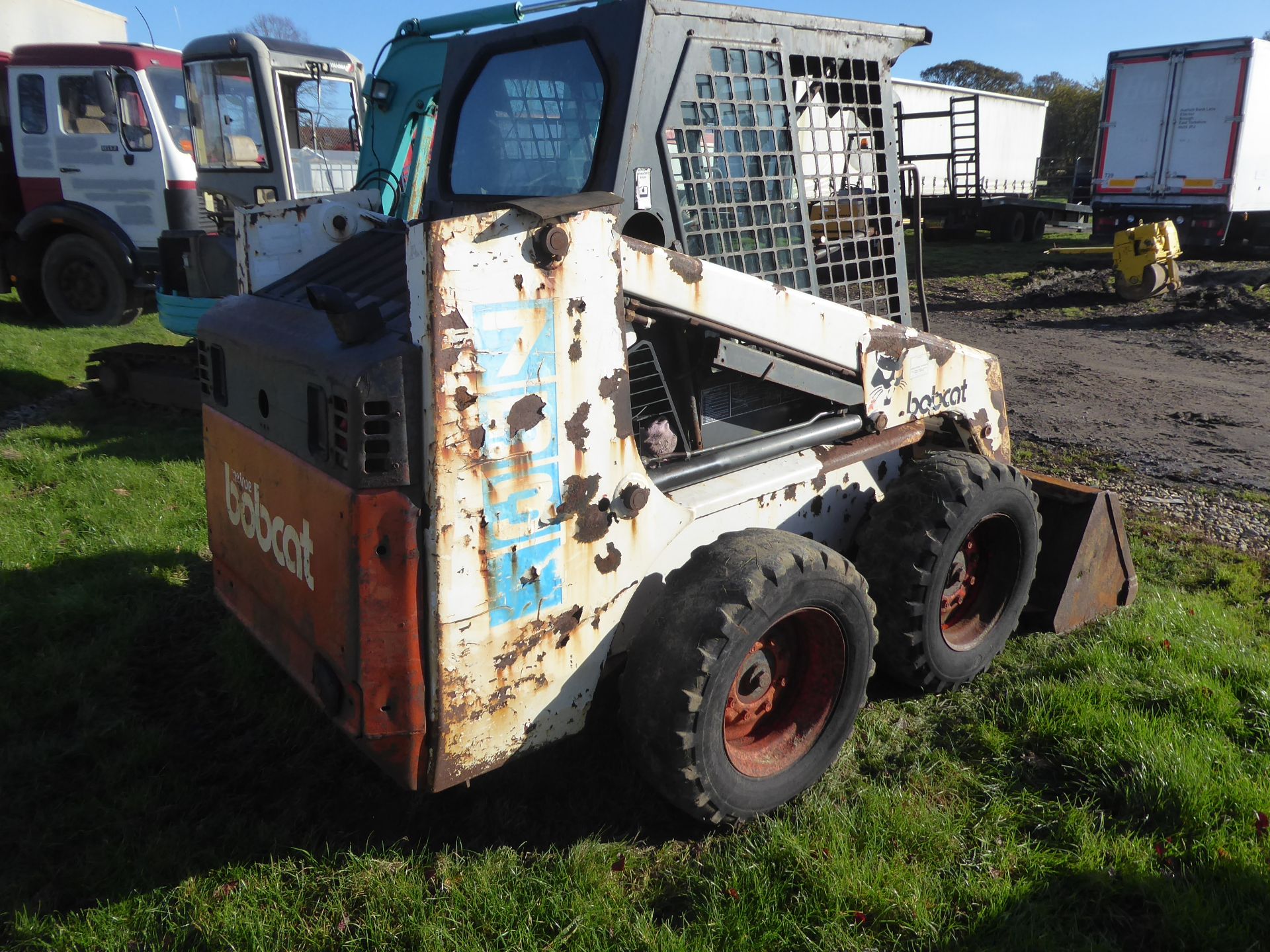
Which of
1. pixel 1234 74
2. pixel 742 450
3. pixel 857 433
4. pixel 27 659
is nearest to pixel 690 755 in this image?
pixel 742 450

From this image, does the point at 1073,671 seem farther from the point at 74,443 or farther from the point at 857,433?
the point at 74,443

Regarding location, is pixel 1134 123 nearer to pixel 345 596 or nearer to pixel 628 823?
pixel 628 823

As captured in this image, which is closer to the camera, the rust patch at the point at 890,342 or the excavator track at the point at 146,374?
the rust patch at the point at 890,342

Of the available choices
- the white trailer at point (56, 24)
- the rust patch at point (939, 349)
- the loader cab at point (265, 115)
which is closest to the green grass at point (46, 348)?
the loader cab at point (265, 115)

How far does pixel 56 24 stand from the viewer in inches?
633

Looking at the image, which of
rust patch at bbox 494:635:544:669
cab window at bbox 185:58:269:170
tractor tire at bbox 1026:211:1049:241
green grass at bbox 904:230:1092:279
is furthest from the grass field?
A: tractor tire at bbox 1026:211:1049:241

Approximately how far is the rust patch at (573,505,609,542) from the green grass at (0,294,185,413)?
7.15 m

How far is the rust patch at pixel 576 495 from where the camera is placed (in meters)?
2.37

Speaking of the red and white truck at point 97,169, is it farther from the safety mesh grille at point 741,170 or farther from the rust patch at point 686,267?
the rust patch at point 686,267

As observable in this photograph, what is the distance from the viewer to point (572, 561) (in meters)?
2.43

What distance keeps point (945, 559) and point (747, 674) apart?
0.83 m

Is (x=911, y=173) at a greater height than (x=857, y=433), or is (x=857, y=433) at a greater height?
(x=911, y=173)

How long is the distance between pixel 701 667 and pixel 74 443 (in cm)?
588

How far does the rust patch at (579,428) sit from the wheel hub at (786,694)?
2.78 ft
